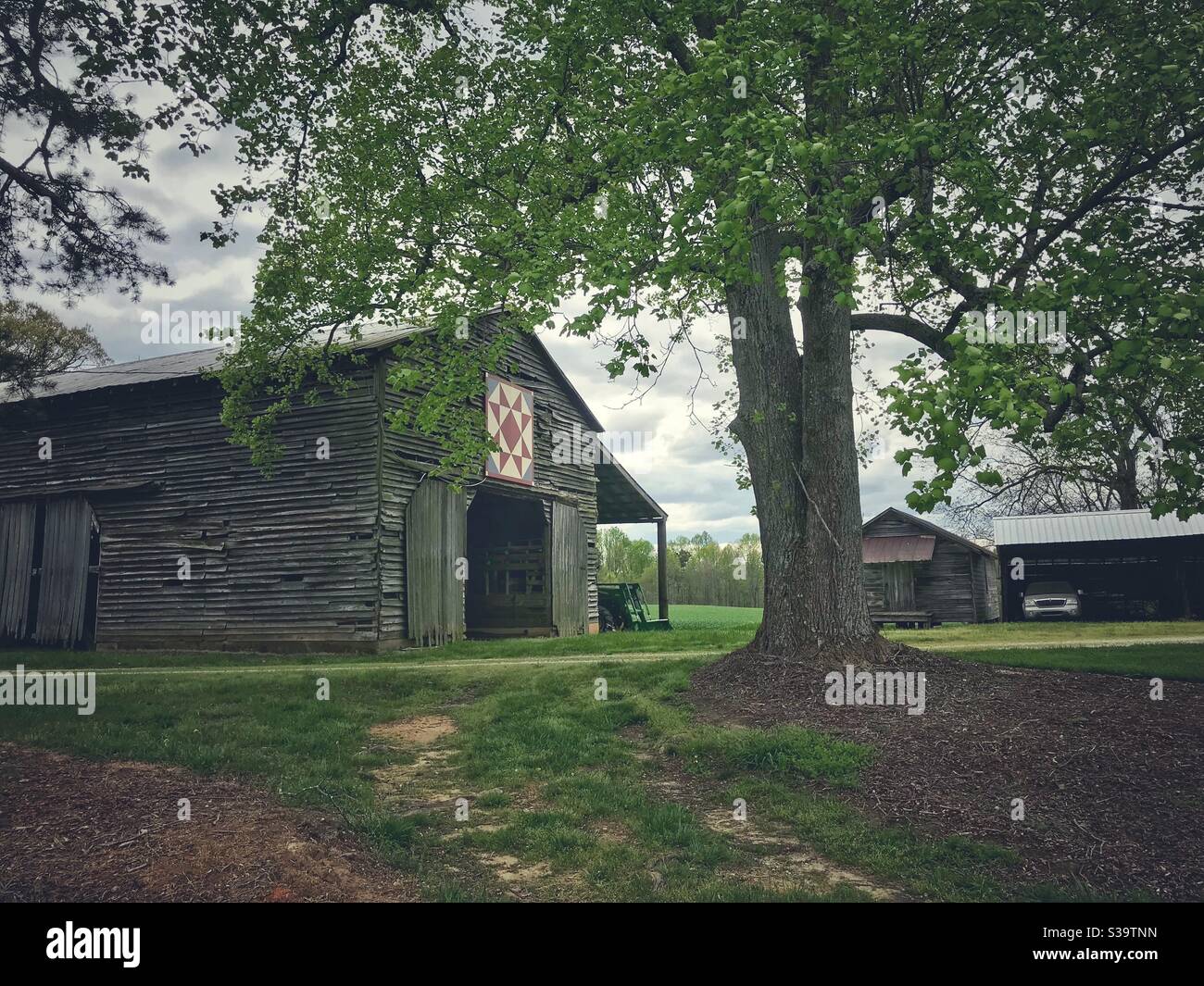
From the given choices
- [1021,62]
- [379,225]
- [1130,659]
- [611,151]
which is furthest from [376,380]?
[1130,659]

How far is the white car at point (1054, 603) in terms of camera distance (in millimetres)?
34219

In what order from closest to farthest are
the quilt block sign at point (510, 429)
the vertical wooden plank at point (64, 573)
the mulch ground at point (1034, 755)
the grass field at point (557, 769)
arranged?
the grass field at point (557, 769) < the mulch ground at point (1034, 755) < the vertical wooden plank at point (64, 573) < the quilt block sign at point (510, 429)

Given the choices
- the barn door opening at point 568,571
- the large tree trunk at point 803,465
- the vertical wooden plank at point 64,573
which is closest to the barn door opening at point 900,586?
the barn door opening at point 568,571

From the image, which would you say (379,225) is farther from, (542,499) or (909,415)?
(542,499)

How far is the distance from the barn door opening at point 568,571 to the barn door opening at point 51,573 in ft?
41.8

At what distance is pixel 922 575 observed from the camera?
37469mm

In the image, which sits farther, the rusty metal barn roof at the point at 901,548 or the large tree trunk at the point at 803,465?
the rusty metal barn roof at the point at 901,548

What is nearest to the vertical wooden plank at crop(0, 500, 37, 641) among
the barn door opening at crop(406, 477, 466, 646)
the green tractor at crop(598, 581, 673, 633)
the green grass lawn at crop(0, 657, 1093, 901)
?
the barn door opening at crop(406, 477, 466, 646)

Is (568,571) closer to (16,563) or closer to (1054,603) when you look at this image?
(16,563)

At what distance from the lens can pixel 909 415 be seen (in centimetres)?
649

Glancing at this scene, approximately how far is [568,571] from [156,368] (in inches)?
551

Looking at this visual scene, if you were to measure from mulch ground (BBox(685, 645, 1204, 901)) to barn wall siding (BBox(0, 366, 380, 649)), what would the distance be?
10839 millimetres

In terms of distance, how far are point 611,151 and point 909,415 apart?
6023 mm

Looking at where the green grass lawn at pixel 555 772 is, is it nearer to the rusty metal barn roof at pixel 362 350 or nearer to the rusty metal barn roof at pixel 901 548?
the rusty metal barn roof at pixel 362 350
